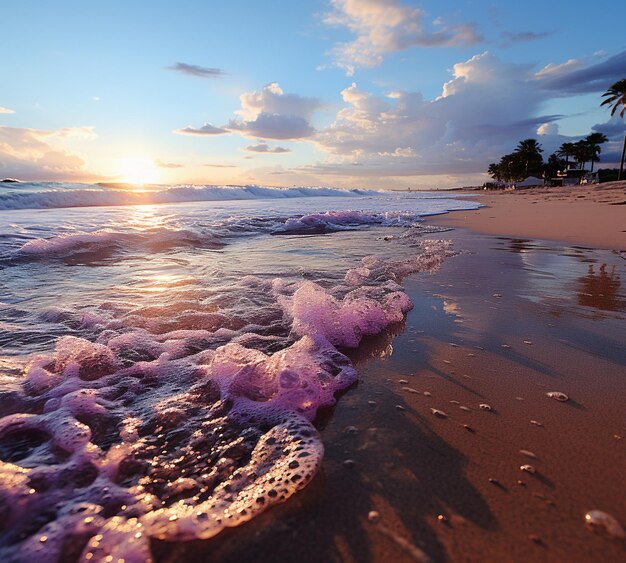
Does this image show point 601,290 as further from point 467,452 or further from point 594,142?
point 594,142

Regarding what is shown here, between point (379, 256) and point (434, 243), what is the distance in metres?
1.86

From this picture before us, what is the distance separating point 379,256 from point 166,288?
329 centimetres

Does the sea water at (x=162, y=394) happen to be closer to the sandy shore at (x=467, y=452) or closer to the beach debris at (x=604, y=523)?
the sandy shore at (x=467, y=452)

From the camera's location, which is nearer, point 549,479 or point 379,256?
point 549,479

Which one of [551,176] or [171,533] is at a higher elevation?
[551,176]

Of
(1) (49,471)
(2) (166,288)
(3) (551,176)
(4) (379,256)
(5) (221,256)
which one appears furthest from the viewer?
(3) (551,176)

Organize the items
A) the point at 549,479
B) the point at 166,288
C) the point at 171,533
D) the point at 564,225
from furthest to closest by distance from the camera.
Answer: the point at 564,225
the point at 166,288
the point at 549,479
the point at 171,533

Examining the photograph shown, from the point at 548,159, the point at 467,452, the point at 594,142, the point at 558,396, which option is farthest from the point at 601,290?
the point at 548,159

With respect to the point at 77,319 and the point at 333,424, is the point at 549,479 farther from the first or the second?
the point at 77,319

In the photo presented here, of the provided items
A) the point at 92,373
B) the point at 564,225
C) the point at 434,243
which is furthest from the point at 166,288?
the point at 564,225

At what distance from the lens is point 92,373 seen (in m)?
2.22

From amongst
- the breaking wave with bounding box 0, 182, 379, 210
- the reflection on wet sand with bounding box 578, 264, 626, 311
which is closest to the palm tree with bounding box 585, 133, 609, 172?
the breaking wave with bounding box 0, 182, 379, 210

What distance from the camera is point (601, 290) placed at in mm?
3717

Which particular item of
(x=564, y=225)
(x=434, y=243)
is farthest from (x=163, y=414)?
(x=564, y=225)
